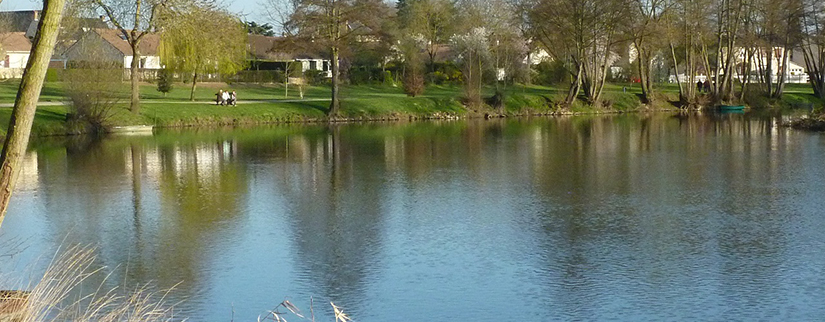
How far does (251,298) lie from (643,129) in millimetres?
32304

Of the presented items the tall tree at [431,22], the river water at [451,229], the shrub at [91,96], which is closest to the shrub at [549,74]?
the tall tree at [431,22]

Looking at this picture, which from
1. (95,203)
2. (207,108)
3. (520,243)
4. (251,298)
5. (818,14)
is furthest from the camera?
(818,14)

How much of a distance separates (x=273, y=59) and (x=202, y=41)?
35.8 meters

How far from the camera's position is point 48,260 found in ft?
48.2

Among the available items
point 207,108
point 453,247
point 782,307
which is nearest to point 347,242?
point 453,247

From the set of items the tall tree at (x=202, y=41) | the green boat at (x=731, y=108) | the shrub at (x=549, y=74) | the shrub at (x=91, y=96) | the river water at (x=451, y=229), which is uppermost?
the tall tree at (x=202, y=41)

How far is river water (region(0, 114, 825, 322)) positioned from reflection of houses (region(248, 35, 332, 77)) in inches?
1730

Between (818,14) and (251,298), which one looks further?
(818,14)

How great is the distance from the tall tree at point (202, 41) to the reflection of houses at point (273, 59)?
12.3 meters

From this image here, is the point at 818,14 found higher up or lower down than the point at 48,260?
higher up

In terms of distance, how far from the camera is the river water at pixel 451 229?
12500 millimetres

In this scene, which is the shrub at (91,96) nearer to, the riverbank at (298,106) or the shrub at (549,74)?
the riverbank at (298,106)

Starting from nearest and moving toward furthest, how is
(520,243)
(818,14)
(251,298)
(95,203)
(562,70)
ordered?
1. (251,298)
2. (520,243)
3. (95,203)
4. (818,14)
5. (562,70)

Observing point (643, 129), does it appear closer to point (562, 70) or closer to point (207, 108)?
point (207, 108)
